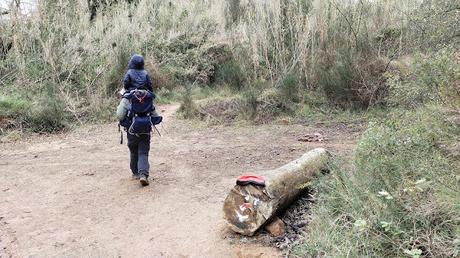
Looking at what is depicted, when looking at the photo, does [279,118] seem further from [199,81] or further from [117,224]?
[117,224]

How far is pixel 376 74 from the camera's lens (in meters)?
8.83

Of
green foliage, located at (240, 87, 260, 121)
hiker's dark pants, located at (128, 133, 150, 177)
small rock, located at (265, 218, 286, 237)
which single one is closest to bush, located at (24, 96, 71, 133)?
green foliage, located at (240, 87, 260, 121)

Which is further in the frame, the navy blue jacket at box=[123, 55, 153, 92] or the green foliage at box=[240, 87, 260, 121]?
the green foliage at box=[240, 87, 260, 121]

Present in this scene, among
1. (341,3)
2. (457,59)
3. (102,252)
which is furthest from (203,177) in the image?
(341,3)

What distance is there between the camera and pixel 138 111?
542 centimetres

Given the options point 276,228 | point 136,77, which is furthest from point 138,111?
point 276,228

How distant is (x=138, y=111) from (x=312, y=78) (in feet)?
17.2

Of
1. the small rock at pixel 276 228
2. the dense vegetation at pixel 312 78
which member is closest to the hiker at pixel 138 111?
the small rock at pixel 276 228

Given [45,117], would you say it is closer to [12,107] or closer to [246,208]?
[12,107]

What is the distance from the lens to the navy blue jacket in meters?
5.47

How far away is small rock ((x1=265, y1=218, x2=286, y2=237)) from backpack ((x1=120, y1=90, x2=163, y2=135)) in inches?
78.2

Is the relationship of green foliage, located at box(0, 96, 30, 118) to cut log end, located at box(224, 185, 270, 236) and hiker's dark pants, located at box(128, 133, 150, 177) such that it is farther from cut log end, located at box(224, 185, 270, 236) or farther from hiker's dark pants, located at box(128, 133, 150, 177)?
cut log end, located at box(224, 185, 270, 236)

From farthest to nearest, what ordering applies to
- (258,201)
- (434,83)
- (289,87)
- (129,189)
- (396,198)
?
(289,87), (129,189), (434,83), (258,201), (396,198)

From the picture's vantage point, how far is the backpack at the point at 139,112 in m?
5.39
